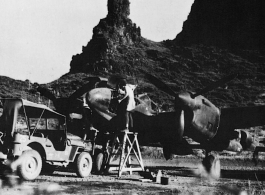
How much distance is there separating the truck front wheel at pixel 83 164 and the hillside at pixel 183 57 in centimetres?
8272

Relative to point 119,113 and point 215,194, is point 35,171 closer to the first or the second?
point 119,113

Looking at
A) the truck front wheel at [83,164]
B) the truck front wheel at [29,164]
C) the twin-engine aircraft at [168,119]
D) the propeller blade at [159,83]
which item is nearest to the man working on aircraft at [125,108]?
the twin-engine aircraft at [168,119]

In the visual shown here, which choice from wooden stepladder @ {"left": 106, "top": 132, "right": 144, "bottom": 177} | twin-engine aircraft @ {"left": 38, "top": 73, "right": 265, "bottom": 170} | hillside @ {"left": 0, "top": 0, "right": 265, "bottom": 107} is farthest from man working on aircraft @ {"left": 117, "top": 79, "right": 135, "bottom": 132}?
hillside @ {"left": 0, "top": 0, "right": 265, "bottom": 107}

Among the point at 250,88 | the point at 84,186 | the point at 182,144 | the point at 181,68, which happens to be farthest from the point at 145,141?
the point at 181,68

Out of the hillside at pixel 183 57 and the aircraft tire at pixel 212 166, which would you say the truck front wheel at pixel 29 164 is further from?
the hillside at pixel 183 57

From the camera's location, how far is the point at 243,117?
16.8 m

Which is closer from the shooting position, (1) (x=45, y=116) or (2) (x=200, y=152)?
(1) (x=45, y=116)

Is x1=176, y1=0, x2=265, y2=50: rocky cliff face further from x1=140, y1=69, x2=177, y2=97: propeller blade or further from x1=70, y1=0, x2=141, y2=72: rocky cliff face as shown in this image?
x1=140, y1=69, x2=177, y2=97: propeller blade

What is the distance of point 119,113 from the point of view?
15.9m

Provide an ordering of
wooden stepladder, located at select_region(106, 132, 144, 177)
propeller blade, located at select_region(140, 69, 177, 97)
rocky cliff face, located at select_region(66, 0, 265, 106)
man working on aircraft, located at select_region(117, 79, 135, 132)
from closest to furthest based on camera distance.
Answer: wooden stepladder, located at select_region(106, 132, 144, 177) → propeller blade, located at select_region(140, 69, 177, 97) → man working on aircraft, located at select_region(117, 79, 135, 132) → rocky cliff face, located at select_region(66, 0, 265, 106)

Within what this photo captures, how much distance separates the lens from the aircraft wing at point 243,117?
1666 cm

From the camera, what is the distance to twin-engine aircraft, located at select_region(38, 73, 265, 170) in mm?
15758

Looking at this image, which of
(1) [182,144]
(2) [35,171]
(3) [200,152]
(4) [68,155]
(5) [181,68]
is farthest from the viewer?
(5) [181,68]

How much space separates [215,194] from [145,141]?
7.44 m
